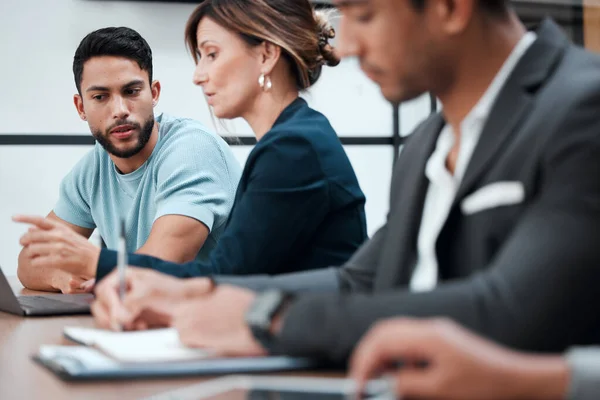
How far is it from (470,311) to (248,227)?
2.83 feet

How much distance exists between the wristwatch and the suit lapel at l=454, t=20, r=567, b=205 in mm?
254

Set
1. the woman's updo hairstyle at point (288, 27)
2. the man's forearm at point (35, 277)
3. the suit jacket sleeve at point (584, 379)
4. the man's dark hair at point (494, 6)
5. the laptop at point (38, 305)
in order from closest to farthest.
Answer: the suit jacket sleeve at point (584, 379), the man's dark hair at point (494, 6), the laptop at point (38, 305), the woman's updo hairstyle at point (288, 27), the man's forearm at point (35, 277)

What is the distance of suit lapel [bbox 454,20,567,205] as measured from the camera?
102cm

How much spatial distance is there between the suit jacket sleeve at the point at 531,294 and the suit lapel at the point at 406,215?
0.93 feet

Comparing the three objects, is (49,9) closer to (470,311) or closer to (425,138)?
(425,138)

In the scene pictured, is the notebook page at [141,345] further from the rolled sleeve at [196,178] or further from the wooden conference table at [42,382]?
the rolled sleeve at [196,178]

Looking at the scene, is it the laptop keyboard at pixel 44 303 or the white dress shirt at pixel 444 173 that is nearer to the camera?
the white dress shirt at pixel 444 173

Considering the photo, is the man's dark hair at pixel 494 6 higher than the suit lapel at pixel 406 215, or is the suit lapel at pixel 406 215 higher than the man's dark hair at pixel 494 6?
the man's dark hair at pixel 494 6

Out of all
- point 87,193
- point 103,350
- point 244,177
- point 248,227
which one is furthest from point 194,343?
point 87,193

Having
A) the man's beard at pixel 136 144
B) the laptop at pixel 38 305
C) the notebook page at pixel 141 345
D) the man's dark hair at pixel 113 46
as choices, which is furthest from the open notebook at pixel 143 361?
the man's dark hair at pixel 113 46

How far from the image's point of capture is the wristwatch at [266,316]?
3.05 feet

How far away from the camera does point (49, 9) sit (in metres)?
4.05

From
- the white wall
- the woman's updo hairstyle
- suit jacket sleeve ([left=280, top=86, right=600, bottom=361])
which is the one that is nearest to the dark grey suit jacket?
suit jacket sleeve ([left=280, top=86, right=600, bottom=361])

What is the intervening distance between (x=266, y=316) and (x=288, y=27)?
115 cm
